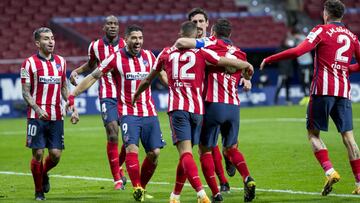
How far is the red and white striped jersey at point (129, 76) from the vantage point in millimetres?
12016

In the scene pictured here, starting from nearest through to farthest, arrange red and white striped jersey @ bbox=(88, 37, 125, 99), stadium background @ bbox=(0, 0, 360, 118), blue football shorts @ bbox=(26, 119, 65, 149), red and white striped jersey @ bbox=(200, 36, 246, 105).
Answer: red and white striped jersey @ bbox=(200, 36, 246, 105), blue football shorts @ bbox=(26, 119, 65, 149), red and white striped jersey @ bbox=(88, 37, 125, 99), stadium background @ bbox=(0, 0, 360, 118)

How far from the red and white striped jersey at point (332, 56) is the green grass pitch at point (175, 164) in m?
1.32

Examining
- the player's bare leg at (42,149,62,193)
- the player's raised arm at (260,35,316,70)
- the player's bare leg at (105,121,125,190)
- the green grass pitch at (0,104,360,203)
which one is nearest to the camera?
the player's raised arm at (260,35,316,70)

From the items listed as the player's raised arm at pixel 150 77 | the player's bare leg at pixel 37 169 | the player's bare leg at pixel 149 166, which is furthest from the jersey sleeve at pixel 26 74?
the player's bare leg at pixel 149 166

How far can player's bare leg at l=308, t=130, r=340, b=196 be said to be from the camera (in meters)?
11.4

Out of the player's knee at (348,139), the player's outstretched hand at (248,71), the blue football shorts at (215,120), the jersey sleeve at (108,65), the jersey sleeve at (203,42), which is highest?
the jersey sleeve at (203,42)

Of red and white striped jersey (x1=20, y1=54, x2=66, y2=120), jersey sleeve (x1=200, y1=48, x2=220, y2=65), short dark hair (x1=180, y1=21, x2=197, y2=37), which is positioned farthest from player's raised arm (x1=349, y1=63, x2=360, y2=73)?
red and white striped jersey (x1=20, y1=54, x2=66, y2=120)

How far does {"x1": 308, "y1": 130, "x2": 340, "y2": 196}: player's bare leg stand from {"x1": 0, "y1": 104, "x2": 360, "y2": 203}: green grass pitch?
172mm

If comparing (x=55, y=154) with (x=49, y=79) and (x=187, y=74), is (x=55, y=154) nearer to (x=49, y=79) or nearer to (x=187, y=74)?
(x=49, y=79)

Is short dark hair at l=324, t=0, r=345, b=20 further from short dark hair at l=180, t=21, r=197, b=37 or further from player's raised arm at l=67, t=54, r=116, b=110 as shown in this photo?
player's raised arm at l=67, t=54, r=116, b=110

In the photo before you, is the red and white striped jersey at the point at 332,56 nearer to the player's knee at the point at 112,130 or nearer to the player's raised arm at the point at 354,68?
the player's raised arm at the point at 354,68

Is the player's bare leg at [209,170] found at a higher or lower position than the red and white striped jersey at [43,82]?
lower

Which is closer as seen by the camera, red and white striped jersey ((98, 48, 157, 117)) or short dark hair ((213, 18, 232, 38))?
short dark hair ((213, 18, 232, 38))

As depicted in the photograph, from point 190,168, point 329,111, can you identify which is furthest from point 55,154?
point 329,111
